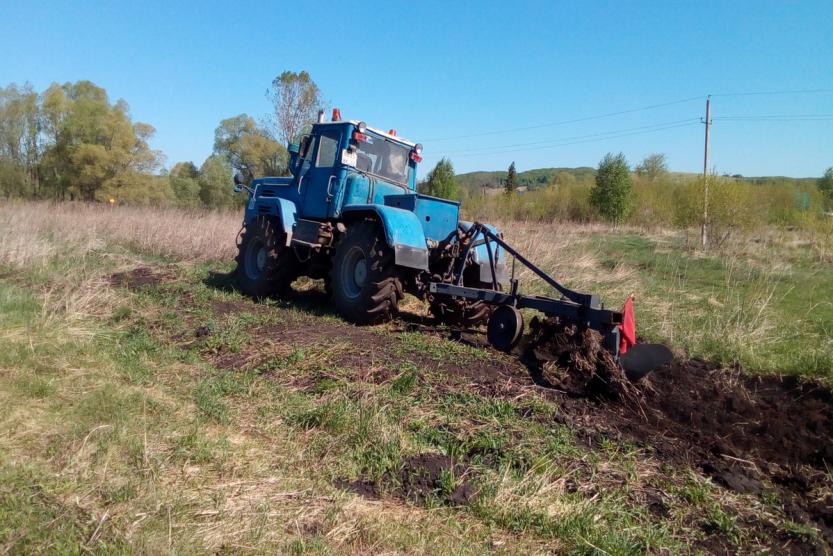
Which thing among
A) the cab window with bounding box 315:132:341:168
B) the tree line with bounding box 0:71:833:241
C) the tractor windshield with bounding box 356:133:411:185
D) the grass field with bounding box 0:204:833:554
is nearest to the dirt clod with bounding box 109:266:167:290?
the grass field with bounding box 0:204:833:554

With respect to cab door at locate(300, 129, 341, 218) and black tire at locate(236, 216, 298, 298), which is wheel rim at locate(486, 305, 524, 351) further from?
black tire at locate(236, 216, 298, 298)

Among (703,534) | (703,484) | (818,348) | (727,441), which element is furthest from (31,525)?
(818,348)

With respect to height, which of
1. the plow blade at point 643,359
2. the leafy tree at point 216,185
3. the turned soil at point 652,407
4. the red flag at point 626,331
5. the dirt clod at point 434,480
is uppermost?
the leafy tree at point 216,185

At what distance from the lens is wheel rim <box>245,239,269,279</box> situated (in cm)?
831

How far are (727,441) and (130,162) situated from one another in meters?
28.3

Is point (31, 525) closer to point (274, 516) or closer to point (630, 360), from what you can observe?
point (274, 516)

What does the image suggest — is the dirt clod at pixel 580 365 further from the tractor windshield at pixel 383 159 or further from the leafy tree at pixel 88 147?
the leafy tree at pixel 88 147

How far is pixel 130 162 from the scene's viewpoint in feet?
86.1

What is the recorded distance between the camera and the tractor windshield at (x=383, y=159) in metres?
7.66

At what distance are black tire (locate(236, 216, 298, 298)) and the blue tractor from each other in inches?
0.6

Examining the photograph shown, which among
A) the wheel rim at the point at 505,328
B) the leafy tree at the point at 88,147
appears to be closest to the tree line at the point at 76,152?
the leafy tree at the point at 88,147

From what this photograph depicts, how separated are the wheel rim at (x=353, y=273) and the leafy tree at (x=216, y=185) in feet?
76.6

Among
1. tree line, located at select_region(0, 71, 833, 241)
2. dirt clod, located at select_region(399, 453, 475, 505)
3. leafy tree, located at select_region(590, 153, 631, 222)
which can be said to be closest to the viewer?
dirt clod, located at select_region(399, 453, 475, 505)

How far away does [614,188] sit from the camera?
30031 millimetres
